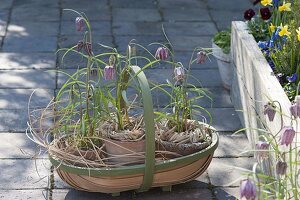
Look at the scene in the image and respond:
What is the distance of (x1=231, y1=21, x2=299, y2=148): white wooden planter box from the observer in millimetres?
3896

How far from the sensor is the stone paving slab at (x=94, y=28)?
631 cm

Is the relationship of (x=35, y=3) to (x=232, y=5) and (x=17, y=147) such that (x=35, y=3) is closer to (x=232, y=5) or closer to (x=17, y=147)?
(x=232, y=5)

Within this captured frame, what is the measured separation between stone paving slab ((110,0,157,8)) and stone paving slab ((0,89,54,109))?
2.08m

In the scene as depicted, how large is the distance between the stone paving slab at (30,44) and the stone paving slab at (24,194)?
214 centimetres

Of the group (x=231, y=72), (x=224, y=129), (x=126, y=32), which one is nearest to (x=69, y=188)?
(x=224, y=129)

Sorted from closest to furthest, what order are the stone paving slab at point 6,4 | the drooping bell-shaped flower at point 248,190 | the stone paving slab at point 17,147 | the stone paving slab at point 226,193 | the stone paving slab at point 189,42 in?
the drooping bell-shaped flower at point 248,190
the stone paving slab at point 226,193
the stone paving slab at point 17,147
the stone paving slab at point 189,42
the stone paving slab at point 6,4

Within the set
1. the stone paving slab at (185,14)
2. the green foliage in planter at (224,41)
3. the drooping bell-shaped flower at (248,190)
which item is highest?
the drooping bell-shaped flower at (248,190)

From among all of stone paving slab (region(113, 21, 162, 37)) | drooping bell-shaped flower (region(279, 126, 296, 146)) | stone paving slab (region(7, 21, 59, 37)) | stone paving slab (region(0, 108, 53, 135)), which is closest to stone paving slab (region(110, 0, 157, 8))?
stone paving slab (region(113, 21, 162, 37))

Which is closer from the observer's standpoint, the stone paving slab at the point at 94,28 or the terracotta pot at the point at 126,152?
the terracotta pot at the point at 126,152

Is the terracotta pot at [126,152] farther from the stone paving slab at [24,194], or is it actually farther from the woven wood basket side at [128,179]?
the stone paving slab at [24,194]

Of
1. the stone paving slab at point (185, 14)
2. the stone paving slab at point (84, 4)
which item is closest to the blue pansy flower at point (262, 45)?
the stone paving slab at point (185, 14)

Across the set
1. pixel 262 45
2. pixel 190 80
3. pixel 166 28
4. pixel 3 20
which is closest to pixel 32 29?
pixel 3 20

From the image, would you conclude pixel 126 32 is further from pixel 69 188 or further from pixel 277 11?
pixel 69 188

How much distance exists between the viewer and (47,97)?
508cm
